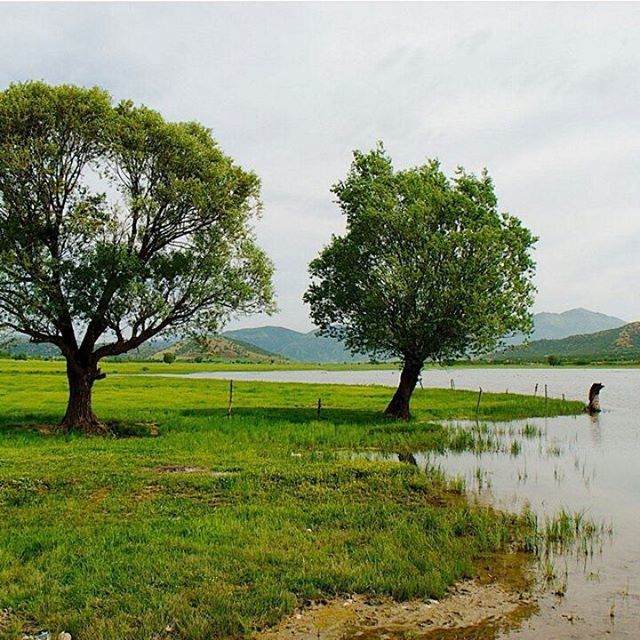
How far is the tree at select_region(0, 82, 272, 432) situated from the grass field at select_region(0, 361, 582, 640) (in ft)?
21.9

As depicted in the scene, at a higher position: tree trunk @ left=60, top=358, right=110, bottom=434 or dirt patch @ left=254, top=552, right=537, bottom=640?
tree trunk @ left=60, top=358, right=110, bottom=434

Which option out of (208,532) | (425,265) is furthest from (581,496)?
(425,265)

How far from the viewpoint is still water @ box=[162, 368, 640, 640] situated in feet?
37.0

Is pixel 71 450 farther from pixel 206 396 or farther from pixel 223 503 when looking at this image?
pixel 206 396

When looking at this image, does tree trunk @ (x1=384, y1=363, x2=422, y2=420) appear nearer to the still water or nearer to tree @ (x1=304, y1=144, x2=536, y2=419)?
tree @ (x1=304, y1=144, x2=536, y2=419)

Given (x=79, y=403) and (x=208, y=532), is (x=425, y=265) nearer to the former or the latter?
(x=79, y=403)

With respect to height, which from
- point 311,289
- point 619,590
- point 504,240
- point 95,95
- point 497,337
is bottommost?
point 619,590

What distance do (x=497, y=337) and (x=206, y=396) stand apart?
111 ft

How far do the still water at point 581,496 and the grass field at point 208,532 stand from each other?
2.03 m

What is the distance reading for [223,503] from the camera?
18.4 meters

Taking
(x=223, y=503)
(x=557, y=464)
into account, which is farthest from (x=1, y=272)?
(x=557, y=464)

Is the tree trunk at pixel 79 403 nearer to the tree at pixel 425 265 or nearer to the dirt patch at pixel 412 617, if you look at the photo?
the tree at pixel 425 265

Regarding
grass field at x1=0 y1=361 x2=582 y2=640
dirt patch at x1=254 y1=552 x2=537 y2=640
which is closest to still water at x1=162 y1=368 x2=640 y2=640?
dirt patch at x1=254 y1=552 x2=537 y2=640

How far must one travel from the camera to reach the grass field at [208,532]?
10773 mm
